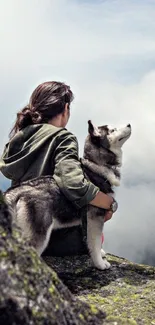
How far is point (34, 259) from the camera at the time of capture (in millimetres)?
4059

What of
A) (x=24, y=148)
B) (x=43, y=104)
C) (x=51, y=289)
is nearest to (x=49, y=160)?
(x=24, y=148)

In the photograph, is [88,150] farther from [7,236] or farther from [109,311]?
[7,236]

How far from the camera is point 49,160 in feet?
30.6

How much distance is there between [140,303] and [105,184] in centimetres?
432

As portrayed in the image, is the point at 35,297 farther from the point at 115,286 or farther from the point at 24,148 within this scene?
the point at 24,148

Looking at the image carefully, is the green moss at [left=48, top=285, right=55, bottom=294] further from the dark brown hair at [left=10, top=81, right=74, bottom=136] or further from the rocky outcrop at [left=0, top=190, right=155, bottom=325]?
the dark brown hair at [left=10, top=81, right=74, bottom=136]

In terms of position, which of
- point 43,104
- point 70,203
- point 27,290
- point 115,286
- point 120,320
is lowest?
point 115,286

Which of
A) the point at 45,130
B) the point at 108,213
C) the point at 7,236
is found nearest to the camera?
the point at 7,236

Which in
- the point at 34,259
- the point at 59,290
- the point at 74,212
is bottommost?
the point at 74,212

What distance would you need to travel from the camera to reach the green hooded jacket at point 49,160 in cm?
871

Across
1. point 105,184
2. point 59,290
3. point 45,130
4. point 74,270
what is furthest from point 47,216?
point 59,290

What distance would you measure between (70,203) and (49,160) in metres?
0.98

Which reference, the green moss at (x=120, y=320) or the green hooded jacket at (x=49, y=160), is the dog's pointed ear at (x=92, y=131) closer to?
the green hooded jacket at (x=49, y=160)

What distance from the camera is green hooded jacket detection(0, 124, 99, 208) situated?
28.6 ft
